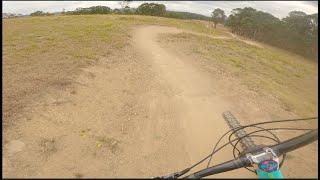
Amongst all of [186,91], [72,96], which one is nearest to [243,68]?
[186,91]

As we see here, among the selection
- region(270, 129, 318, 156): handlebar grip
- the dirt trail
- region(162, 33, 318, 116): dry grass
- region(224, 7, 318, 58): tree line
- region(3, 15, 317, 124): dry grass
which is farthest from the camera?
region(3, 15, 317, 124): dry grass

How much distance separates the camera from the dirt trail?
688 cm

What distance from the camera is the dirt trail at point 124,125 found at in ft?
22.6

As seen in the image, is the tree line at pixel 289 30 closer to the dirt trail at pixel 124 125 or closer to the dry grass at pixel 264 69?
the dry grass at pixel 264 69

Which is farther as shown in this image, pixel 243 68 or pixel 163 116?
pixel 243 68

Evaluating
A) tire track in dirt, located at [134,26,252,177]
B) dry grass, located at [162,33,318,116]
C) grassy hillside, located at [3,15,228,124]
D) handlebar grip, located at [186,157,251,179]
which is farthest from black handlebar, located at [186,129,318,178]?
grassy hillside, located at [3,15,228,124]

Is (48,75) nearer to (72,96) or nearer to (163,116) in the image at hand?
(72,96)

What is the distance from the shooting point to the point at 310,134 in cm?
304

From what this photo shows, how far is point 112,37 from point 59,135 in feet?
36.2

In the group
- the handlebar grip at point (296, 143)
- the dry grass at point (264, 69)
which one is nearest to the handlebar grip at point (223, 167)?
the handlebar grip at point (296, 143)

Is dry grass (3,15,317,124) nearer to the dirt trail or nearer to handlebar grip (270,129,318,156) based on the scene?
the dirt trail

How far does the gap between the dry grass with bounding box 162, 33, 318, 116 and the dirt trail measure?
3.38 feet

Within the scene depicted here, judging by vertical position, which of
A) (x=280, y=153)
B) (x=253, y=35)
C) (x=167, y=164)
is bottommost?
(x=167, y=164)

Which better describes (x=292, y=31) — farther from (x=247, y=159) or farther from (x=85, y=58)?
(x=85, y=58)
